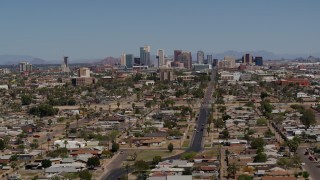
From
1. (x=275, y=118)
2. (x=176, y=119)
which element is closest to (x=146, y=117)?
(x=176, y=119)

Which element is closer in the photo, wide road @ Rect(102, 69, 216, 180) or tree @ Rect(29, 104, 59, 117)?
wide road @ Rect(102, 69, 216, 180)

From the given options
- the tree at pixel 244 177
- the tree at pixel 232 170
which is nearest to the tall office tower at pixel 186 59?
the tree at pixel 232 170

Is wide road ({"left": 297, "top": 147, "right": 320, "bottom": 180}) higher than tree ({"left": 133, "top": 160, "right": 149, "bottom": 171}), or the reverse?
tree ({"left": 133, "top": 160, "right": 149, "bottom": 171})

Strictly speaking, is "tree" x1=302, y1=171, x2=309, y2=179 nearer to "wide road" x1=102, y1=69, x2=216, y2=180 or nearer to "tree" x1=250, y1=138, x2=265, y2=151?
"tree" x1=250, y1=138, x2=265, y2=151

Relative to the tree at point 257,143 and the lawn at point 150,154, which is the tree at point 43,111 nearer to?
the lawn at point 150,154

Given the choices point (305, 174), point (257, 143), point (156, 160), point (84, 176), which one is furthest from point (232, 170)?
point (257, 143)

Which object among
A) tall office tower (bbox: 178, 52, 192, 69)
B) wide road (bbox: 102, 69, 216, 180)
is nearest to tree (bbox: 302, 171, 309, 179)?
wide road (bbox: 102, 69, 216, 180)

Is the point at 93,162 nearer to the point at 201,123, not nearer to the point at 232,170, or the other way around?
the point at 232,170
